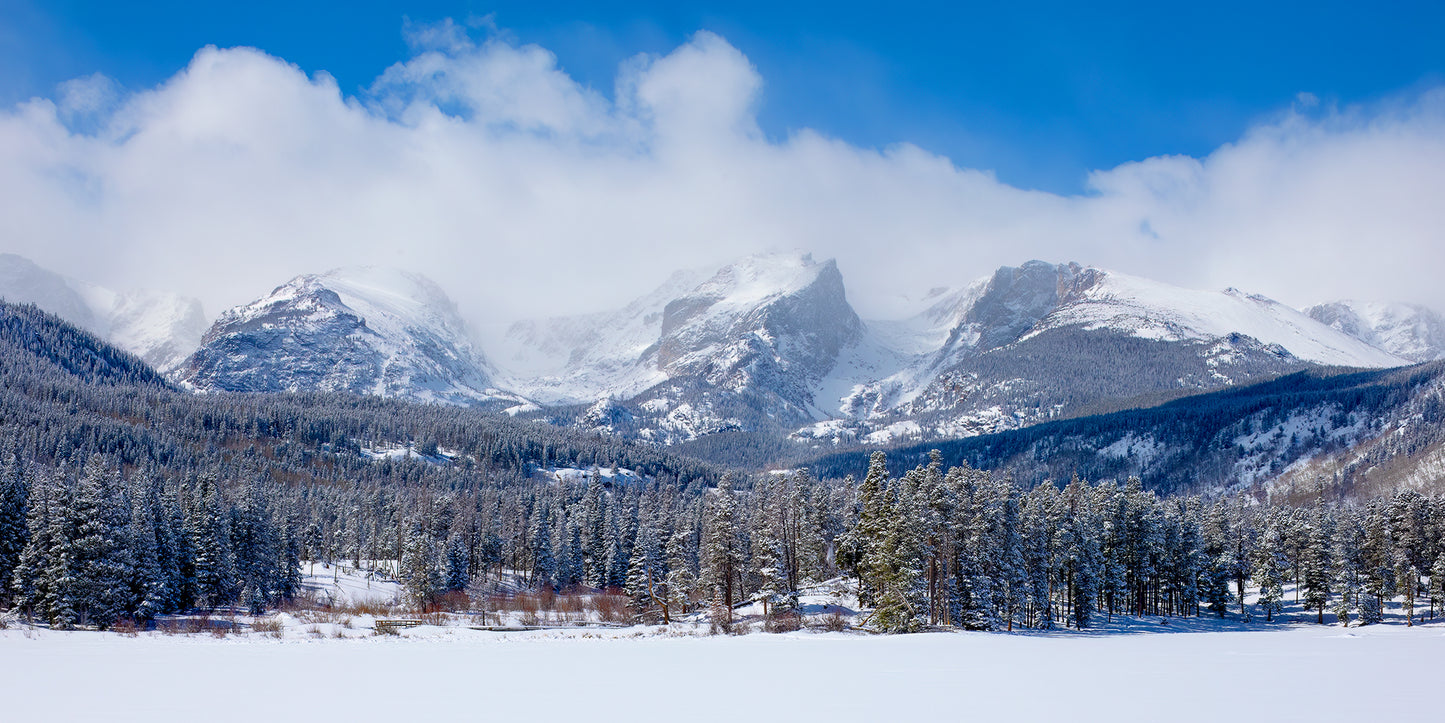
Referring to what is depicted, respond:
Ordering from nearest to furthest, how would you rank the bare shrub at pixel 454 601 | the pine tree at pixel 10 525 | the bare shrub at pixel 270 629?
the bare shrub at pixel 270 629 → the pine tree at pixel 10 525 → the bare shrub at pixel 454 601

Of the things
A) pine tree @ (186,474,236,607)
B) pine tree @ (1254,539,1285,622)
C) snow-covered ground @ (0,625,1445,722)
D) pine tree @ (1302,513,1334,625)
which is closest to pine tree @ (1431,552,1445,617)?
pine tree @ (1302,513,1334,625)

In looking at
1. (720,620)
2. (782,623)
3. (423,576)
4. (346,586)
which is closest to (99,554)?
(423,576)

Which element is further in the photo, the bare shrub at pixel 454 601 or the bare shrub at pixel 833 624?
the bare shrub at pixel 454 601

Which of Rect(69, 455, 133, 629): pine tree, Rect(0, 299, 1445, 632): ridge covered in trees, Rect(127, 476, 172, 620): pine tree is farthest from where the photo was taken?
Rect(127, 476, 172, 620): pine tree

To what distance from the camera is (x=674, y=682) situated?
2091cm

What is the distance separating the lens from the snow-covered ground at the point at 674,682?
1619cm

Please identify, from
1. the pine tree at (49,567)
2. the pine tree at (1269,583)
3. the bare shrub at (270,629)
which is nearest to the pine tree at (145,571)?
the pine tree at (49,567)

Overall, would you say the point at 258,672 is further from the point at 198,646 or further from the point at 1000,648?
the point at 1000,648

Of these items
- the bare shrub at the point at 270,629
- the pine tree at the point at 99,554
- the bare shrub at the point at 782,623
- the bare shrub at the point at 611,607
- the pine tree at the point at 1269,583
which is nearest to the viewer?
the bare shrub at the point at 270,629

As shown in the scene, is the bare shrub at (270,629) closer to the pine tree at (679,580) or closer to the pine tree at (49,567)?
the pine tree at (49,567)

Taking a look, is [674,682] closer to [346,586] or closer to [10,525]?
[10,525]

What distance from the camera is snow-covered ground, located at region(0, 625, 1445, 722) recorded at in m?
16.2

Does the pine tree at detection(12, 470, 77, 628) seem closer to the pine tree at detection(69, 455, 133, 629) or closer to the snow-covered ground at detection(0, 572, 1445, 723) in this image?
the pine tree at detection(69, 455, 133, 629)

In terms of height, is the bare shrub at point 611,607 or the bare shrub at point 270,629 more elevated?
the bare shrub at point 270,629
